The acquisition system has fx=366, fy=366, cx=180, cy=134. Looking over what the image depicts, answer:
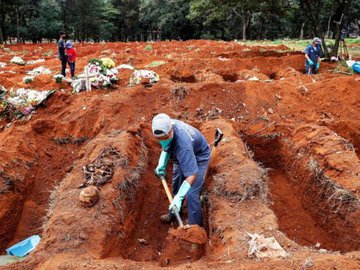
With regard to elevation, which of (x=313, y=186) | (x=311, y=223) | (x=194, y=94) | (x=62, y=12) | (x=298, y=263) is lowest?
(x=311, y=223)

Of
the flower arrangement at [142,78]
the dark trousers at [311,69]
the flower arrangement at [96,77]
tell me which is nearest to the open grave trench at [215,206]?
the flower arrangement at [96,77]

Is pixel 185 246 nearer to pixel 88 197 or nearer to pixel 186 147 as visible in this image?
pixel 186 147

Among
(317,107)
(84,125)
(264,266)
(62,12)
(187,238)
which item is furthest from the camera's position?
(62,12)

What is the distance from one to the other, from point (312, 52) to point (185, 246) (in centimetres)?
994

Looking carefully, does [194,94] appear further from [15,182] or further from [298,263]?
[298,263]

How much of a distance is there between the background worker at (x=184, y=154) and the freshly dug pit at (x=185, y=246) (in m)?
0.36

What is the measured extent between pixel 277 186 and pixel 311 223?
49.0 inches

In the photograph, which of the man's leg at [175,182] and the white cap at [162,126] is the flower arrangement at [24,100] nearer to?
the man's leg at [175,182]

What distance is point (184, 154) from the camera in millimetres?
4750

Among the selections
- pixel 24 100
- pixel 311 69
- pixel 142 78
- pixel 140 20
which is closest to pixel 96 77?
pixel 142 78

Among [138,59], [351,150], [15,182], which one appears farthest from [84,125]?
[138,59]

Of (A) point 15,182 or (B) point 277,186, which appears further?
(B) point 277,186

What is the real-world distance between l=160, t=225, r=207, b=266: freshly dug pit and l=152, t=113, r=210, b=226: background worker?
1.18 feet

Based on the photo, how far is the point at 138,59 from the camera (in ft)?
56.3
